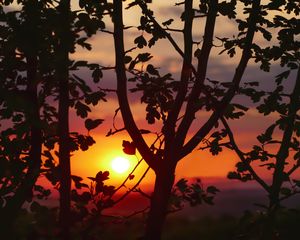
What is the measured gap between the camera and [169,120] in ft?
25.8

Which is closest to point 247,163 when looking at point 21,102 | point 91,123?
point 91,123

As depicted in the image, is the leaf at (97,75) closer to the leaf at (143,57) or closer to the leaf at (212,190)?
the leaf at (143,57)

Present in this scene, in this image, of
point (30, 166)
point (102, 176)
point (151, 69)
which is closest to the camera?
point (102, 176)

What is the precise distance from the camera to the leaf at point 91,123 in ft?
22.9

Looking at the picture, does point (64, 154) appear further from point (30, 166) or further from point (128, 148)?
point (128, 148)

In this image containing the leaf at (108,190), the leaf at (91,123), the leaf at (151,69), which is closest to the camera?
the leaf at (108,190)

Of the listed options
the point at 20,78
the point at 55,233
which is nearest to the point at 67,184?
the point at 55,233

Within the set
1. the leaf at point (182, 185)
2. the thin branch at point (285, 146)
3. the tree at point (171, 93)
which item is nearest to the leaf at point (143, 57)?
the tree at point (171, 93)

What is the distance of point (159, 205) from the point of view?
7.60 meters

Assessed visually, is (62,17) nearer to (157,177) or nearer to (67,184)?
(67,184)

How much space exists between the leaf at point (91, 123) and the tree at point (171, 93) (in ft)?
2.29

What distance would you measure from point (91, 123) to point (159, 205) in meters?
1.44

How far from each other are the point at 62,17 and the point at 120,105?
62.6 inches

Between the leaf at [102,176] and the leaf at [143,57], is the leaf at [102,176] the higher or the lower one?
the lower one
